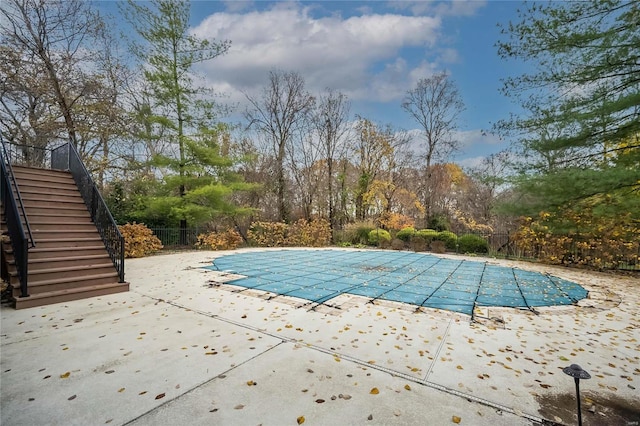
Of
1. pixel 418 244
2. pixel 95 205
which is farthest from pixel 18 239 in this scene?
pixel 418 244

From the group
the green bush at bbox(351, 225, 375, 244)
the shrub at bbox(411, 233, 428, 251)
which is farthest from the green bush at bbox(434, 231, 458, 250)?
the green bush at bbox(351, 225, 375, 244)

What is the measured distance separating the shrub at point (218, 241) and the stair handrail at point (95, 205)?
534cm

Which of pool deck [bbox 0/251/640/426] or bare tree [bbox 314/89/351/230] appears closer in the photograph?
pool deck [bbox 0/251/640/426]

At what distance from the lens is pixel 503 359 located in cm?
275

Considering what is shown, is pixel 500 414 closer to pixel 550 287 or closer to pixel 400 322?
pixel 400 322

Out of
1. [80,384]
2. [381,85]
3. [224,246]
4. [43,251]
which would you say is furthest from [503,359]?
[381,85]

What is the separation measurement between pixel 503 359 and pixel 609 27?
378 centimetres

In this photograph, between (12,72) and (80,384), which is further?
(12,72)

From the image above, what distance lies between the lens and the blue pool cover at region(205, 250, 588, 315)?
4885 mm

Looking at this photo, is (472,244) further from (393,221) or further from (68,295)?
(68,295)

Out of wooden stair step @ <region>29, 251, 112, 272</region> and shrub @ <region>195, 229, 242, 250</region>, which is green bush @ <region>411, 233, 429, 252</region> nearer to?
shrub @ <region>195, 229, 242, 250</region>

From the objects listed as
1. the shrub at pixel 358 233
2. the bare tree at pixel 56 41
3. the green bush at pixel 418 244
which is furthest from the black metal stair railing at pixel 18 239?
the green bush at pixel 418 244

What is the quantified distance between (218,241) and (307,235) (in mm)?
4357

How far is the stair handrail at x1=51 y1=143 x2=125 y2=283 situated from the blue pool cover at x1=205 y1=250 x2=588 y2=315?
2.27m
